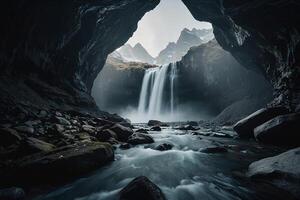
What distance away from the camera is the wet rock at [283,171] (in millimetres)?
4672

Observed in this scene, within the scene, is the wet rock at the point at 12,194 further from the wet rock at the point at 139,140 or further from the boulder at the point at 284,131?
the boulder at the point at 284,131

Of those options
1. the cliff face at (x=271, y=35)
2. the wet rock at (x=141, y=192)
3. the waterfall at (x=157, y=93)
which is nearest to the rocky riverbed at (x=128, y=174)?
the wet rock at (x=141, y=192)

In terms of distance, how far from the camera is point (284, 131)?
10.2 m

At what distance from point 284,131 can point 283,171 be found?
6.26 meters

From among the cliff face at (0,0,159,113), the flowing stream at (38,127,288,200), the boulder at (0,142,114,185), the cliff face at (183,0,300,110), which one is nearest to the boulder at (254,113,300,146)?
the flowing stream at (38,127,288,200)

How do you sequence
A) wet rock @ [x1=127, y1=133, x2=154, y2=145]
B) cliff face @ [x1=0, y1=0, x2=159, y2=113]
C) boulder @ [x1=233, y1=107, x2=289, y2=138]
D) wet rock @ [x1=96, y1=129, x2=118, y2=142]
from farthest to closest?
cliff face @ [x1=0, y1=0, x2=159, y2=113] < boulder @ [x1=233, y1=107, x2=289, y2=138] < wet rock @ [x1=127, y1=133, x2=154, y2=145] < wet rock @ [x1=96, y1=129, x2=118, y2=142]

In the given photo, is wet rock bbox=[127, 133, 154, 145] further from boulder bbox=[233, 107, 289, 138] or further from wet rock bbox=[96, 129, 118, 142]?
boulder bbox=[233, 107, 289, 138]

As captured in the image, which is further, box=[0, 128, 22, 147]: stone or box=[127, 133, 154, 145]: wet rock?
box=[127, 133, 154, 145]: wet rock

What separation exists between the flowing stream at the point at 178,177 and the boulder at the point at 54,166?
1.31ft

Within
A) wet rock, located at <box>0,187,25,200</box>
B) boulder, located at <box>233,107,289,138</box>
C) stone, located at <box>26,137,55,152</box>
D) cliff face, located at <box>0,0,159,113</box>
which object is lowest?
wet rock, located at <box>0,187,25,200</box>

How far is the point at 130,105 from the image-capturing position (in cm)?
5816

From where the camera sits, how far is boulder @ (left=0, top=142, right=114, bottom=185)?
5.16 meters

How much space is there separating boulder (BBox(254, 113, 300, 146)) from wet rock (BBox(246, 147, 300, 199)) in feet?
16.8

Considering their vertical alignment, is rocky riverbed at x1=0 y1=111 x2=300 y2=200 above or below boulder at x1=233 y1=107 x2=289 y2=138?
below
